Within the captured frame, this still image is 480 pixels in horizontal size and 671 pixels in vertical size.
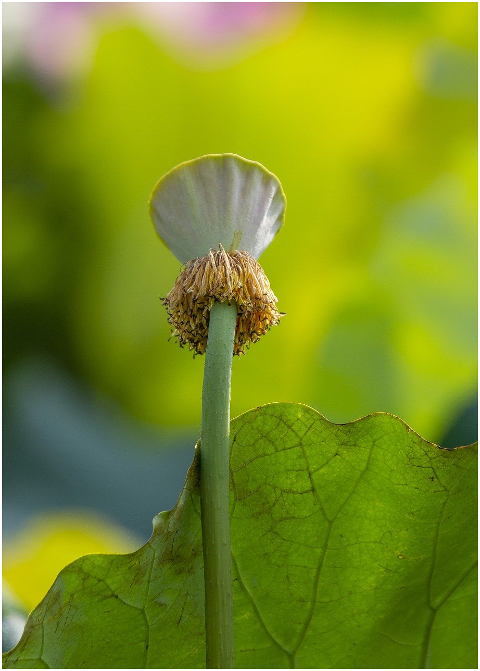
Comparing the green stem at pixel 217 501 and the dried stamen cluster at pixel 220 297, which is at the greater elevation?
the dried stamen cluster at pixel 220 297

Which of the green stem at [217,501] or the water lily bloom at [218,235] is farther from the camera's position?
the water lily bloom at [218,235]

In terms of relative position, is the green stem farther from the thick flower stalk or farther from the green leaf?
the green leaf

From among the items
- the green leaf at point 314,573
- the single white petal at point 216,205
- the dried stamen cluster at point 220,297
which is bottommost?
the green leaf at point 314,573

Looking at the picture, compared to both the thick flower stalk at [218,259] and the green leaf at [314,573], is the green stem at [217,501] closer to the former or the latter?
the thick flower stalk at [218,259]

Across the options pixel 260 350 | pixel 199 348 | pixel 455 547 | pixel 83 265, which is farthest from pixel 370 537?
pixel 83 265

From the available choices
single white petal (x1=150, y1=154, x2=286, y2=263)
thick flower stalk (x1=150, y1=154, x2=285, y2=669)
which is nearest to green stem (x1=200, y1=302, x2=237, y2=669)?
thick flower stalk (x1=150, y1=154, x2=285, y2=669)

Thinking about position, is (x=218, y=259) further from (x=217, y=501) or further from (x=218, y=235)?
(x=217, y=501)

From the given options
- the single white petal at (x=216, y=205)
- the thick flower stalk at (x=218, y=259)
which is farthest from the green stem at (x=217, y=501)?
the single white petal at (x=216, y=205)
